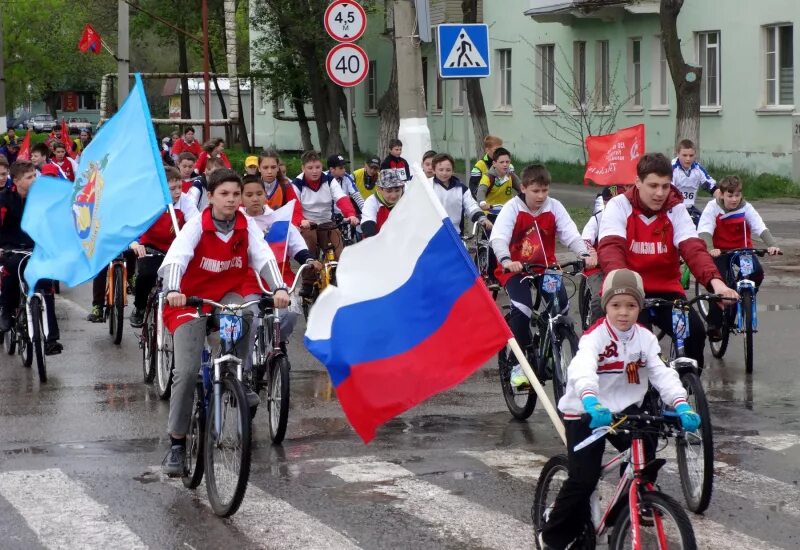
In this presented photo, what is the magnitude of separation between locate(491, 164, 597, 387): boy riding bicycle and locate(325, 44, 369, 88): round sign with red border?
311 inches

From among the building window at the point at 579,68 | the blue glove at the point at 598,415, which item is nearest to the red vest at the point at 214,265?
the blue glove at the point at 598,415

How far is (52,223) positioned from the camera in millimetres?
10484

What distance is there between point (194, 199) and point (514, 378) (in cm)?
450

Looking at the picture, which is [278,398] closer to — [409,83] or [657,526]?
[657,526]

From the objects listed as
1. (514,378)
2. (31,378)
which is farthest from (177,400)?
(31,378)

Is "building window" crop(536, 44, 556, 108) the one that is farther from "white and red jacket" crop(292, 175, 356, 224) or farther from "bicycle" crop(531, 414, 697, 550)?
"bicycle" crop(531, 414, 697, 550)

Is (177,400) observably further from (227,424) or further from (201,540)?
(201,540)

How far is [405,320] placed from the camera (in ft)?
21.6

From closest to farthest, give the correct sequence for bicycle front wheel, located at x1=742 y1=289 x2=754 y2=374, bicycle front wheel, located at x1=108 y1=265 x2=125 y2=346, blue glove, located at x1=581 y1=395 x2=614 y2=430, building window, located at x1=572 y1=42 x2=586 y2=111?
blue glove, located at x1=581 y1=395 x2=614 y2=430
bicycle front wheel, located at x1=742 y1=289 x2=754 y2=374
bicycle front wheel, located at x1=108 y1=265 x2=125 y2=346
building window, located at x1=572 y1=42 x2=586 y2=111

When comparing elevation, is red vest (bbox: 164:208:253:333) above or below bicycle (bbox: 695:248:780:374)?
above

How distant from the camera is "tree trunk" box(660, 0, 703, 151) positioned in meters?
29.4

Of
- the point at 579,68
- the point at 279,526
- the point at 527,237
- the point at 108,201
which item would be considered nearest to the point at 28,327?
the point at 108,201

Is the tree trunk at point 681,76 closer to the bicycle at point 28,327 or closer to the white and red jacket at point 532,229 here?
the bicycle at point 28,327

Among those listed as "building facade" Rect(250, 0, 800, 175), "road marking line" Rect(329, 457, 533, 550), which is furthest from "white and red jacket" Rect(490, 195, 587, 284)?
"building facade" Rect(250, 0, 800, 175)
